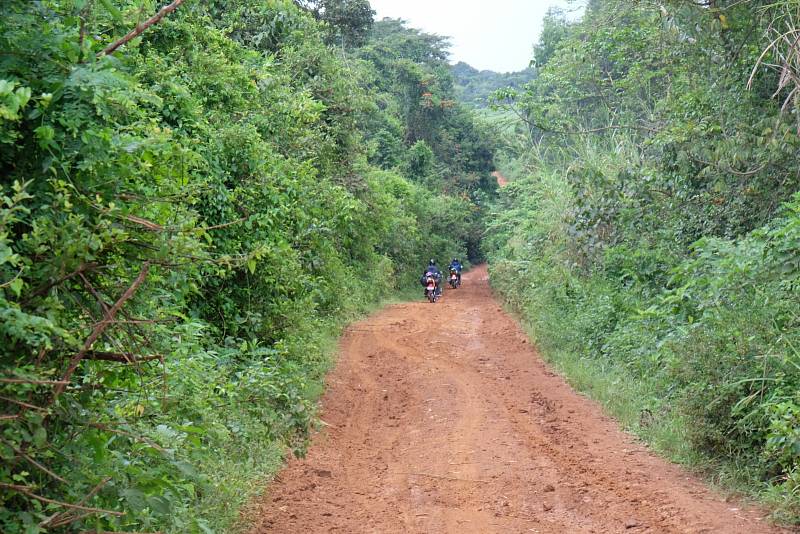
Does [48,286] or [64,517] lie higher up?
[48,286]

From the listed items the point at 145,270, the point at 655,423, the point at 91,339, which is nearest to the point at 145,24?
the point at 145,270

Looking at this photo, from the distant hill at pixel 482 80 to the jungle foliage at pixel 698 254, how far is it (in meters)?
59.6

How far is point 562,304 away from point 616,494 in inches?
374

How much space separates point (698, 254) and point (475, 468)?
15.5ft

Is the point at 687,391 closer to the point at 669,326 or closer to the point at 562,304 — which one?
the point at 669,326

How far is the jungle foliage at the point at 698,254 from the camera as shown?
22.5 ft

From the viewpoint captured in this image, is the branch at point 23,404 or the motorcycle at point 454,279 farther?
the motorcycle at point 454,279

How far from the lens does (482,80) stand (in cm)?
9575

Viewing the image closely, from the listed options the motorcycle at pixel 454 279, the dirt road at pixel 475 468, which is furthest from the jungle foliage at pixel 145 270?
the motorcycle at pixel 454 279

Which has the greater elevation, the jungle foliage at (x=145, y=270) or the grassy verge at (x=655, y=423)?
the jungle foliage at (x=145, y=270)

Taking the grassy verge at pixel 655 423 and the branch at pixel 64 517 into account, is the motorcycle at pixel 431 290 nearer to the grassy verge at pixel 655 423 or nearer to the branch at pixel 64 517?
the grassy verge at pixel 655 423

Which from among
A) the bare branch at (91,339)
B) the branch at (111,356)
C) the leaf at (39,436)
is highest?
the bare branch at (91,339)

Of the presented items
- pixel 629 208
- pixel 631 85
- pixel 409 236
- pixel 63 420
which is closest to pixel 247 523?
pixel 63 420

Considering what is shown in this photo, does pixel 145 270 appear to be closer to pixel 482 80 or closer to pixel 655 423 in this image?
pixel 655 423
